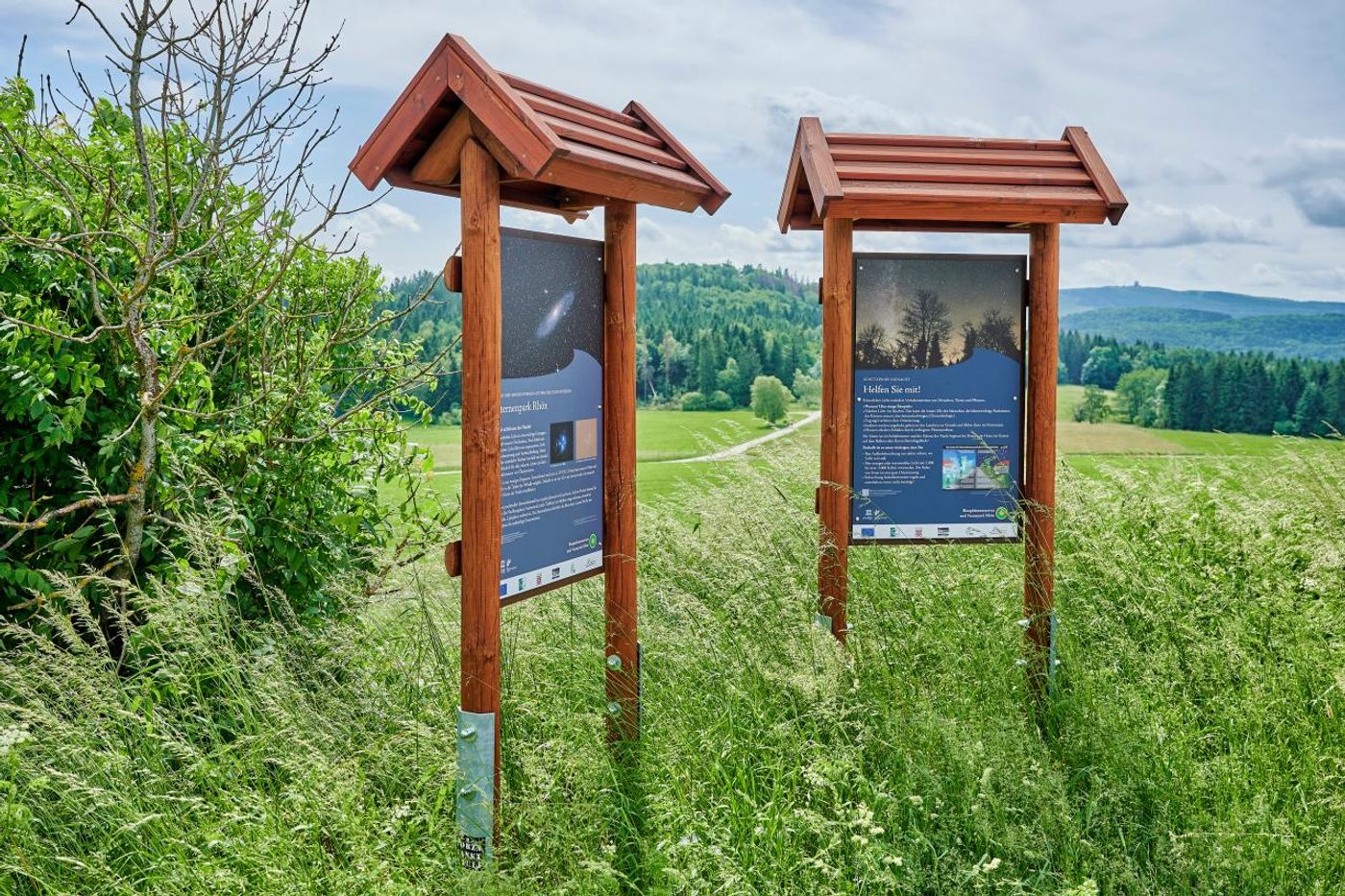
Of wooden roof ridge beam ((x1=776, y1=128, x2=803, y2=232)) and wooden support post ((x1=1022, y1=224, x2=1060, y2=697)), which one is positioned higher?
wooden roof ridge beam ((x1=776, y1=128, x2=803, y2=232))

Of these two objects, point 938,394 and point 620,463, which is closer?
point 620,463

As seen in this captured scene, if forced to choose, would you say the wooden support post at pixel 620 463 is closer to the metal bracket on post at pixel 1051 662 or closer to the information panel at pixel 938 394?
the information panel at pixel 938 394

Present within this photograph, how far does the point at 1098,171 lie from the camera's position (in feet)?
15.6

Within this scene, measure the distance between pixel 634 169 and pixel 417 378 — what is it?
2.16m

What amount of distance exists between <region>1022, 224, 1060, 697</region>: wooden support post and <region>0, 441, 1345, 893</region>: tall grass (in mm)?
191

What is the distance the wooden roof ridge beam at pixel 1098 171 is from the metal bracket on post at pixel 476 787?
3.51m

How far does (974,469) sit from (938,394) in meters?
0.40

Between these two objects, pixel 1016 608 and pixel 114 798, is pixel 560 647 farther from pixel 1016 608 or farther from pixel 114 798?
pixel 1016 608

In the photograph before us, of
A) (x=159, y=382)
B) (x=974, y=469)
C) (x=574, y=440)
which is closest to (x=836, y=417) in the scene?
(x=974, y=469)

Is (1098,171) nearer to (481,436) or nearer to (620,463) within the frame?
Result: (620,463)

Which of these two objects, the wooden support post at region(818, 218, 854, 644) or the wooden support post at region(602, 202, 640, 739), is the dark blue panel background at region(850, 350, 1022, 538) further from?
the wooden support post at region(602, 202, 640, 739)

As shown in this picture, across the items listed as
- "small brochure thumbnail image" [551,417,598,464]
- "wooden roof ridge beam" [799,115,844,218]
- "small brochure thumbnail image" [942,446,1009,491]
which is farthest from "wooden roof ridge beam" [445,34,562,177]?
"small brochure thumbnail image" [942,446,1009,491]

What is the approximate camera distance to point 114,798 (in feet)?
10.9

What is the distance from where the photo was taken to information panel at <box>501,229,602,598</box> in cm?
346
